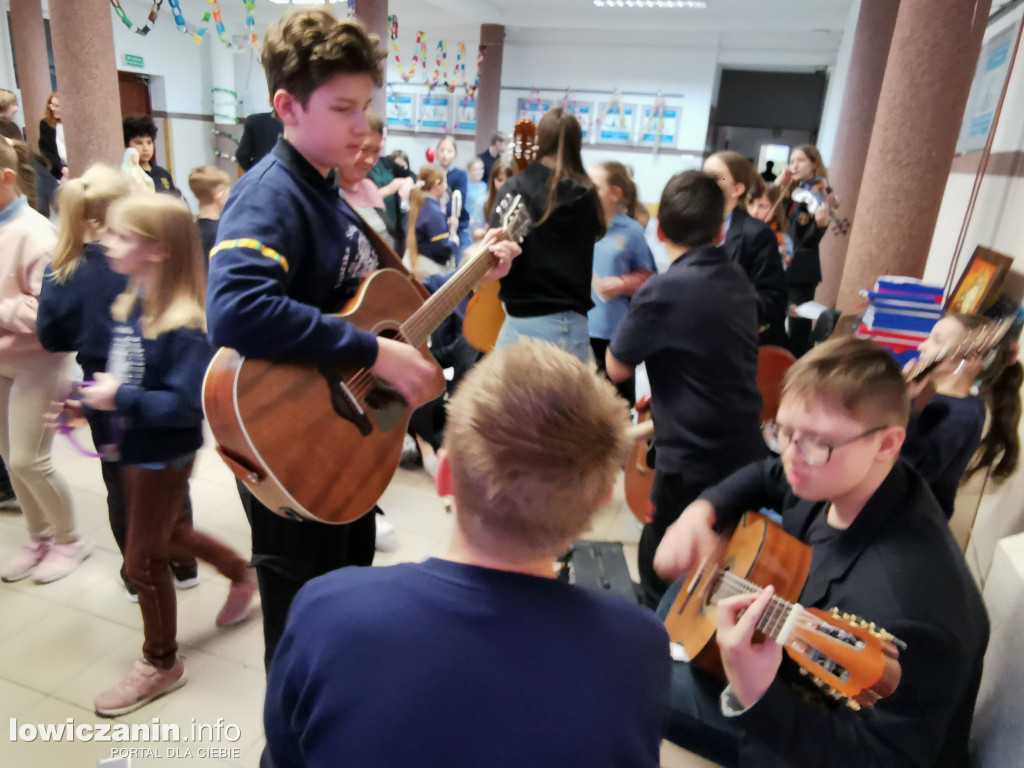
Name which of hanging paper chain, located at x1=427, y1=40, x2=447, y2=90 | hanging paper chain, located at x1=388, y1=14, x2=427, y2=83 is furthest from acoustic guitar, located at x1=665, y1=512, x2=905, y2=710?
hanging paper chain, located at x1=427, y1=40, x2=447, y2=90

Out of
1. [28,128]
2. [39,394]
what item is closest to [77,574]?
[39,394]

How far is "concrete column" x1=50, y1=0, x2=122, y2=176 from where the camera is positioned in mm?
4531

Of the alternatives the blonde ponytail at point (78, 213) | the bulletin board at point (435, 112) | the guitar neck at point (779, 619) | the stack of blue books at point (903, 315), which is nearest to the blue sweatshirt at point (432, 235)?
the blonde ponytail at point (78, 213)

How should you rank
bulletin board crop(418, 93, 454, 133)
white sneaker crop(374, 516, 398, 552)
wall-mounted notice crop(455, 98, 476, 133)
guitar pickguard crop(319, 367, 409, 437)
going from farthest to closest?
bulletin board crop(418, 93, 454, 133), wall-mounted notice crop(455, 98, 476, 133), white sneaker crop(374, 516, 398, 552), guitar pickguard crop(319, 367, 409, 437)

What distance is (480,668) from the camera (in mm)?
740

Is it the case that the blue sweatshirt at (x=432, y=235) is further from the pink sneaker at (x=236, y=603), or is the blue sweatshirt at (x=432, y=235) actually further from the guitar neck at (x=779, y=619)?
the guitar neck at (x=779, y=619)

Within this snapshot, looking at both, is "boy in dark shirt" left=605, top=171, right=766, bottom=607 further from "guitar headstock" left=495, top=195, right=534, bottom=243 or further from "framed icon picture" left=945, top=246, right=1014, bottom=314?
"framed icon picture" left=945, top=246, right=1014, bottom=314

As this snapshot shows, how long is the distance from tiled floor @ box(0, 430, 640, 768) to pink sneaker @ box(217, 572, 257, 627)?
Answer: 0.04 metres

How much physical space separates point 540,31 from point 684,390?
11.0 m

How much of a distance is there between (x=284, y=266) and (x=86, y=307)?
1.06 metres

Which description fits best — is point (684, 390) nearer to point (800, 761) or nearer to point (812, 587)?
point (812, 587)

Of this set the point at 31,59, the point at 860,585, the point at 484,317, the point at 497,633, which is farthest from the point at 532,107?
the point at 497,633

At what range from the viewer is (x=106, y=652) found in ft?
7.79

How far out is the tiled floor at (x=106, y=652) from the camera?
202 centimetres
